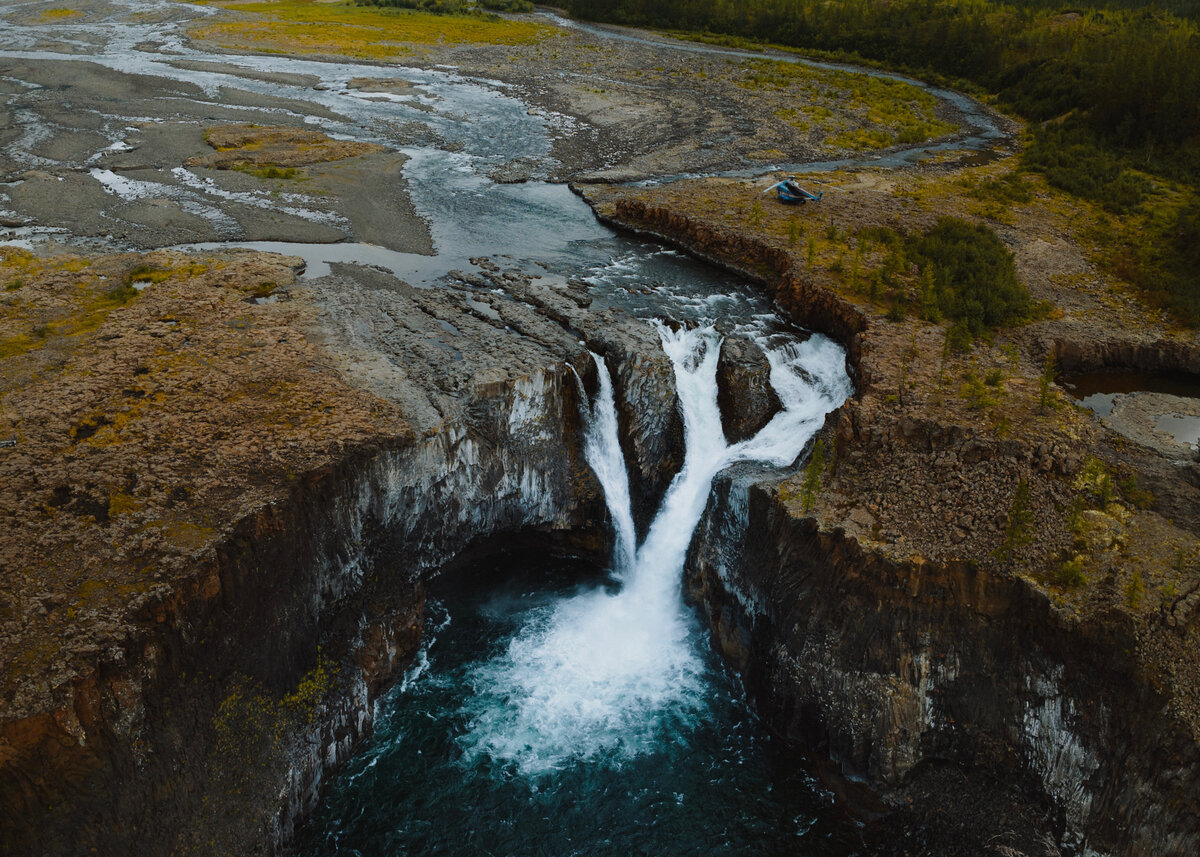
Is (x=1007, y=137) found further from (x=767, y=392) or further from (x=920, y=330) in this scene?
(x=767, y=392)

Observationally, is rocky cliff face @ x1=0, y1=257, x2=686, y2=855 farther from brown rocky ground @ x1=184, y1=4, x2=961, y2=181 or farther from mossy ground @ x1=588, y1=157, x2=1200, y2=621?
brown rocky ground @ x1=184, y1=4, x2=961, y2=181

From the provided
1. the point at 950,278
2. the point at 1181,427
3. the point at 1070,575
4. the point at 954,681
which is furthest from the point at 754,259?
the point at 954,681

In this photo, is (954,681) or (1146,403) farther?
(1146,403)

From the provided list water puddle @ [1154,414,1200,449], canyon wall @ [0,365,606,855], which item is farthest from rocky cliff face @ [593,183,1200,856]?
canyon wall @ [0,365,606,855]

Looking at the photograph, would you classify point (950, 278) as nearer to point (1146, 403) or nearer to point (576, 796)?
point (1146, 403)

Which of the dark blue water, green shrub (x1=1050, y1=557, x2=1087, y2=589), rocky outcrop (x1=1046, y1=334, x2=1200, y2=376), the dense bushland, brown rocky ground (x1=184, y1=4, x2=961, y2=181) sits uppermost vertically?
brown rocky ground (x1=184, y1=4, x2=961, y2=181)
